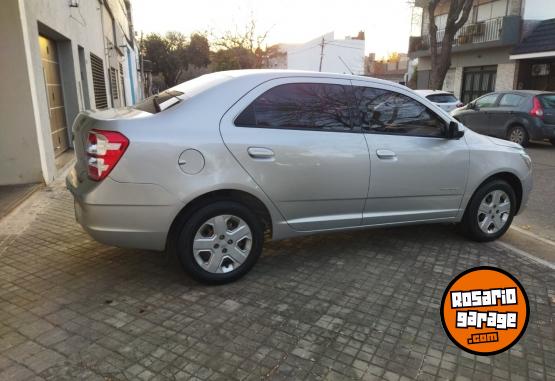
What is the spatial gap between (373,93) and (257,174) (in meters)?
1.42

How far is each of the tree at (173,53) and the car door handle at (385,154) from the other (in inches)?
1939

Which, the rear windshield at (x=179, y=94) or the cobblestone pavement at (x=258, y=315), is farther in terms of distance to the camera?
the rear windshield at (x=179, y=94)

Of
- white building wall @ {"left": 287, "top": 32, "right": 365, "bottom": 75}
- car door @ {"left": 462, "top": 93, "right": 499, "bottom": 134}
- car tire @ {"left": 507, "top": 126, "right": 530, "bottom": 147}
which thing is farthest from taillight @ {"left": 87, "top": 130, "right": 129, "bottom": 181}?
white building wall @ {"left": 287, "top": 32, "right": 365, "bottom": 75}

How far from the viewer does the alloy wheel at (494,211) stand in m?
4.75

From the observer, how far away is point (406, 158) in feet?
13.7

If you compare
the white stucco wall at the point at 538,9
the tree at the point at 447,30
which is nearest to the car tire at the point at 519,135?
the tree at the point at 447,30

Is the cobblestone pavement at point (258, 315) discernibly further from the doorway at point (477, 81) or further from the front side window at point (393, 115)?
the doorway at point (477, 81)

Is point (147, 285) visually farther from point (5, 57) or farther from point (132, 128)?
point (5, 57)

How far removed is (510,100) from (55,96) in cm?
1129

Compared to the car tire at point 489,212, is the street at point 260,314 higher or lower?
lower

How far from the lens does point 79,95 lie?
387 inches

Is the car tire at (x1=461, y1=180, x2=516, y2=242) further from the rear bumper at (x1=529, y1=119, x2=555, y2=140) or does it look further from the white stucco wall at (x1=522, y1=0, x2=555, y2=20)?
the white stucco wall at (x1=522, y1=0, x2=555, y2=20)

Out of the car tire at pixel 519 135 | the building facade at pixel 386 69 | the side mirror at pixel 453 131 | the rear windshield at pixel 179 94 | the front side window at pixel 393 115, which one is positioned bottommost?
the car tire at pixel 519 135

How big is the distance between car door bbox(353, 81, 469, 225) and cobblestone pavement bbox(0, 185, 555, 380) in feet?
1.52
